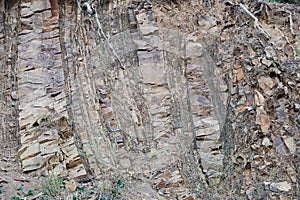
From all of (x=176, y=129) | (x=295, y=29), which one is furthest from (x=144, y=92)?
(x=295, y=29)

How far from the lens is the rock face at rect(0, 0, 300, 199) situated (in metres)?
5.04

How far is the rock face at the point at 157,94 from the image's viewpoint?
5.04 m

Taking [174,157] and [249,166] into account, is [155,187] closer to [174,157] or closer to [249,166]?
[174,157]

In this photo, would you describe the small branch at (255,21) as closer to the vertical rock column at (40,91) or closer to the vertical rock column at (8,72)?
the vertical rock column at (40,91)

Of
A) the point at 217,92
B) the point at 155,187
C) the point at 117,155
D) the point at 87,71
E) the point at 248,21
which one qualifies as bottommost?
the point at 155,187

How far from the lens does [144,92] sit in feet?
19.4

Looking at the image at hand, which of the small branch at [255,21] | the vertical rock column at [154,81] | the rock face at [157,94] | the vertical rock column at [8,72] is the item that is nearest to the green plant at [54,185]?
the rock face at [157,94]

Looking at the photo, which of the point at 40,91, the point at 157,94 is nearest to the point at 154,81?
the point at 157,94

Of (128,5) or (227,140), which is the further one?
(128,5)

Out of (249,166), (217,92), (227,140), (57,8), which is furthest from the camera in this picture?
(57,8)

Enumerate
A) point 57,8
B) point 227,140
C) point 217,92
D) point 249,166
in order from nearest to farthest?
point 249,166, point 227,140, point 217,92, point 57,8

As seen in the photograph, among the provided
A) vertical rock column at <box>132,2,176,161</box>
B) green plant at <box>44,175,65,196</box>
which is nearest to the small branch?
vertical rock column at <box>132,2,176,161</box>

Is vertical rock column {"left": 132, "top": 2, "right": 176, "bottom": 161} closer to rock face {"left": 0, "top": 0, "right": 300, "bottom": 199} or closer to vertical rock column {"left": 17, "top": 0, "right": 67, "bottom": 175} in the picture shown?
rock face {"left": 0, "top": 0, "right": 300, "bottom": 199}

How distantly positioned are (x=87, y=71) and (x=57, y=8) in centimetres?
115
